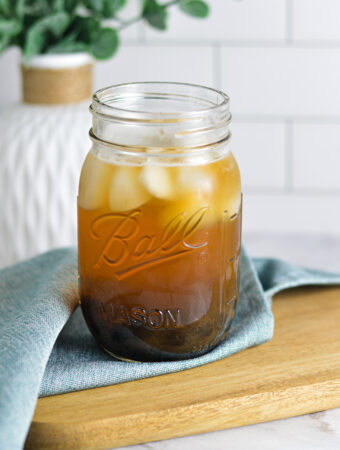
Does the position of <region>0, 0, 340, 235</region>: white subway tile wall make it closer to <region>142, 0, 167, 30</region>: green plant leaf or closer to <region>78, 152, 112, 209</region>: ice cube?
<region>142, 0, 167, 30</region>: green plant leaf

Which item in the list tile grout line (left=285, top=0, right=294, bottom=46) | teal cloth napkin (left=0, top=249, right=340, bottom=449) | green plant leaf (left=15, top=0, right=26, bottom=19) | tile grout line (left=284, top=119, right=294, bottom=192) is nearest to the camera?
teal cloth napkin (left=0, top=249, right=340, bottom=449)

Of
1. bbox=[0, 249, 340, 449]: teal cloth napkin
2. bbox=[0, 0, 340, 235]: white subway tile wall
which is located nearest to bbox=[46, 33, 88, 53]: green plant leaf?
bbox=[0, 0, 340, 235]: white subway tile wall

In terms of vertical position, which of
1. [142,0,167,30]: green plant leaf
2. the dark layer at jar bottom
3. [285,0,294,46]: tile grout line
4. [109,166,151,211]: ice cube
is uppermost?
[142,0,167,30]: green plant leaf

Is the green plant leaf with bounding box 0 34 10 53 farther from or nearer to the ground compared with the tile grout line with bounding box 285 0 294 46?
farther from the ground

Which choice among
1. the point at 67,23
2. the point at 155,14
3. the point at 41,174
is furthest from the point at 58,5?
the point at 41,174

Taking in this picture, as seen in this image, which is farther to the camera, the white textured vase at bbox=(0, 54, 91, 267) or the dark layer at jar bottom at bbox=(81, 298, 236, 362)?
the white textured vase at bbox=(0, 54, 91, 267)

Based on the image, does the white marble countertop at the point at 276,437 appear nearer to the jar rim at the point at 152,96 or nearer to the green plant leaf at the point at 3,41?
the jar rim at the point at 152,96

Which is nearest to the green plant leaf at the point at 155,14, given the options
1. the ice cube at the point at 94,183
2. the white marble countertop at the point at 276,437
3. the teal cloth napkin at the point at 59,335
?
the teal cloth napkin at the point at 59,335

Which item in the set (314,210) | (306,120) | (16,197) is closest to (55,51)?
(16,197)

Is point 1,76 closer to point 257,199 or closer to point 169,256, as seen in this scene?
point 257,199
